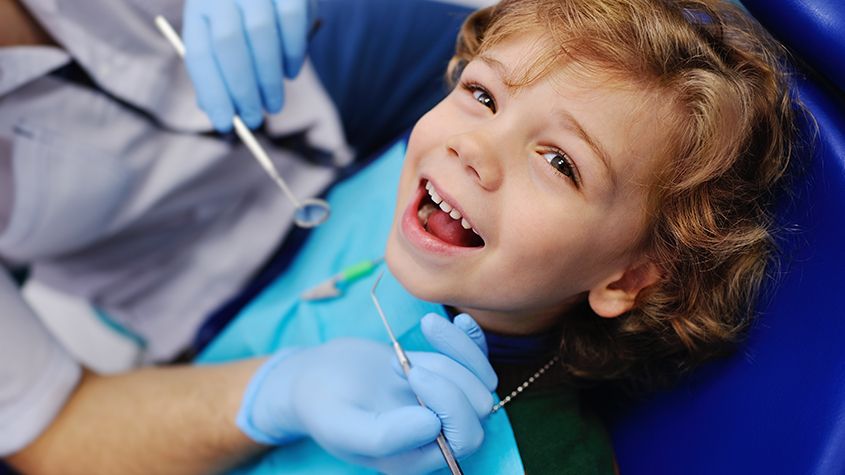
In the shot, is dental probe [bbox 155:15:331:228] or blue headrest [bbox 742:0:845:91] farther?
dental probe [bbox 155:15:331:228]

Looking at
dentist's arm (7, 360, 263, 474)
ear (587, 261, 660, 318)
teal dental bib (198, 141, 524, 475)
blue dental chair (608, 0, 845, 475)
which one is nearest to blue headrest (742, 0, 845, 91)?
blue dental chair (608, 0, 845, 475)

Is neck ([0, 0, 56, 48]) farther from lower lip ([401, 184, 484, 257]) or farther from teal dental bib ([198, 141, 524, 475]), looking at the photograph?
lower lip ([401, 184, 484, 257])

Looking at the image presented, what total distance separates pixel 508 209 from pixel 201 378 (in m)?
0.51

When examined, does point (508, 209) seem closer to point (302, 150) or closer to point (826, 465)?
point (826, 465)

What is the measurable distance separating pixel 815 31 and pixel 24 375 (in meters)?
1.00

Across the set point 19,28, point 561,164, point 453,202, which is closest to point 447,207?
point 453,202

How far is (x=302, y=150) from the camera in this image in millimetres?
1214

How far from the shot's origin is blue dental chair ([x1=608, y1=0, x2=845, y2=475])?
668 millimetres

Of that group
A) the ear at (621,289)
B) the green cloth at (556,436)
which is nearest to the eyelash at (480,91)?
the ear at (621,289)

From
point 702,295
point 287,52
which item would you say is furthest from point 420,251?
point 287,52

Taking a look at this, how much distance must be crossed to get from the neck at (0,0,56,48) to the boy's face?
2.07 feet

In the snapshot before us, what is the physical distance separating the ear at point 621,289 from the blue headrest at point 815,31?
266 mm

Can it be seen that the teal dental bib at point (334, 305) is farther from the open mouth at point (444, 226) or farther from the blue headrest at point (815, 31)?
the blue headrest at point (815, 31)

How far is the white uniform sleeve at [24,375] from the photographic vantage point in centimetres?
91
